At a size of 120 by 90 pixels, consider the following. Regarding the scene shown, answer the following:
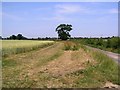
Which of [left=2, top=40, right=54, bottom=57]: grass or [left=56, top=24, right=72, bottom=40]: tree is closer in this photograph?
[left=2, top=40, right=54, bottom=57]: grass

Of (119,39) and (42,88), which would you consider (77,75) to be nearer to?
(42,88)

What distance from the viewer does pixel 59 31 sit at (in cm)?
15875

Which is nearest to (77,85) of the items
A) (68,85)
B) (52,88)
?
(68,85)

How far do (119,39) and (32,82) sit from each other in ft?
139

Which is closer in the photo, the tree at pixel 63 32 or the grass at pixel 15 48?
the grass at pixel 15 48

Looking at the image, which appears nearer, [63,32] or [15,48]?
[15,48]

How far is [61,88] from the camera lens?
1131 centimetres

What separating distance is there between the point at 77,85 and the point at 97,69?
5.00 m

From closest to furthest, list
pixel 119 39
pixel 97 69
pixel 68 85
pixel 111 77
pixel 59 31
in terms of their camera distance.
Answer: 1. pixel 68 85
2. pixel 111 77
3. pixel 97 69
4. pixel 119 39
5. pixel 59 31

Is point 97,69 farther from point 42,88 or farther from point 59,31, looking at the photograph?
point 59,31

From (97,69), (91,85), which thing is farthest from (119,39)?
(91,85)

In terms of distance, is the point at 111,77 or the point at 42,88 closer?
the point at 42,88

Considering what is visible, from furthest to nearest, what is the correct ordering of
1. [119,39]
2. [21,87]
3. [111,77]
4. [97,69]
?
1. [119,39]
2. [97,69]
3. [111,77]
4. [21,87]

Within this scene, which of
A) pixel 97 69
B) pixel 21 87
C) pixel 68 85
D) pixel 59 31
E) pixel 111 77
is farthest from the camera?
pixel 59 31
